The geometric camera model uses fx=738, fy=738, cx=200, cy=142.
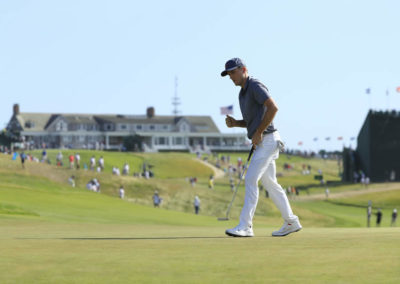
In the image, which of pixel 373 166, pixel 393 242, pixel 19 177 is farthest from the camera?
pixel 373 166

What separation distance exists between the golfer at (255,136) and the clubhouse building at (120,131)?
13490 centimetres

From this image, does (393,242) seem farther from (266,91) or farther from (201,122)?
(201,122)

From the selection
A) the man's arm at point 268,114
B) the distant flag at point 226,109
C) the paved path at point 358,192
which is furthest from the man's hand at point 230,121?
the distant flag at point 226,109

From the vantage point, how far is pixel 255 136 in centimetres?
1021

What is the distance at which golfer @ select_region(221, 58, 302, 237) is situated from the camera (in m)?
10.1

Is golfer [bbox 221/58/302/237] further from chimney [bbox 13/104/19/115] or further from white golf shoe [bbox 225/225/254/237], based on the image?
chimney [bbox 13/104/19/115]

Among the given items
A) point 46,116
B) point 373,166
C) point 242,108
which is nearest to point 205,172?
point 373,166

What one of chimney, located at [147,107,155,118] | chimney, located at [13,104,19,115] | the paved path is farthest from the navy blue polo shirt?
chimney, located at [147,107,155,118]

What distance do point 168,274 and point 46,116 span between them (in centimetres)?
15729

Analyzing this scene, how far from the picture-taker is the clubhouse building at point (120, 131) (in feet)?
509

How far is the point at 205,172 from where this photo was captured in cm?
11612

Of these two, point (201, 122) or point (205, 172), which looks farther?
point (201, 122)

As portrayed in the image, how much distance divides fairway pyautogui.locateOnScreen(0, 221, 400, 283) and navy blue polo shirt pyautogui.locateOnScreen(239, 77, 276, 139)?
6.05 ft

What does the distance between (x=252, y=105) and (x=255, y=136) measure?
18.5 inches
